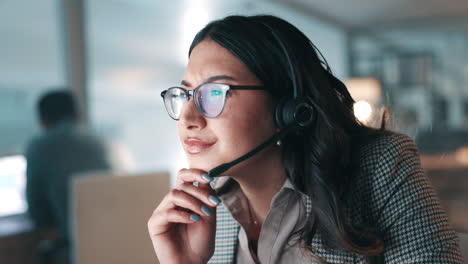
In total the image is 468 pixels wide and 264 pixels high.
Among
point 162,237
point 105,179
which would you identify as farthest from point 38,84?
point 162,237

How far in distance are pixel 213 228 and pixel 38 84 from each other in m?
2.80

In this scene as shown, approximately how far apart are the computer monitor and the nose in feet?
6.53

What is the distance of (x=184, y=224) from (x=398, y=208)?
0.41 m

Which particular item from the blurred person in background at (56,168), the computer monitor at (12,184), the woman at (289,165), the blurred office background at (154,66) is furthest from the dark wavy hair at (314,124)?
the computer monitor at (12,184)

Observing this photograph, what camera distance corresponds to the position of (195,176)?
85cm

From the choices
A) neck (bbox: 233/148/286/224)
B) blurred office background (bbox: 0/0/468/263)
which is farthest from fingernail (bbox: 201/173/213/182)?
blurred office background (bbox: 0/0/468/263)

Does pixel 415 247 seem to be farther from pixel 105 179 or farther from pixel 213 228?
pixel 105 179

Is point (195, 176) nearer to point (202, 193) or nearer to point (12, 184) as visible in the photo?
point (202, 193)

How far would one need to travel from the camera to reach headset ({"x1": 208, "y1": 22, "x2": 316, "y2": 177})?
2.84ft

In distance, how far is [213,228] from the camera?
3.14 ft

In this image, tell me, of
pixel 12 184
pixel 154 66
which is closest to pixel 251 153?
pixel 12 184

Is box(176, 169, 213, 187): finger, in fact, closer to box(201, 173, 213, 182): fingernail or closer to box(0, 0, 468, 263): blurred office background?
box(201, 173, 213, 182): fingernail

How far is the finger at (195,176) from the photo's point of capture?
0.84 m

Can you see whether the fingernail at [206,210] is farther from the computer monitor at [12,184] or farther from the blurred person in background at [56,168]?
the computer monitor at [12,184]
